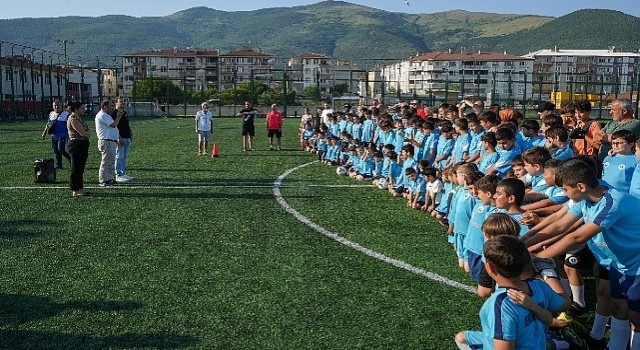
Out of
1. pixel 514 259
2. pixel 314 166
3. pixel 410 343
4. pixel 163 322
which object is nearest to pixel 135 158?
pixel 314 166

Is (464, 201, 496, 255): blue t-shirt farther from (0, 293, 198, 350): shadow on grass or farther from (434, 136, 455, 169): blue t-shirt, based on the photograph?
(434, 136, 455, 169): blue t-shirt

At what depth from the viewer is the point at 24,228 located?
9.48 metres

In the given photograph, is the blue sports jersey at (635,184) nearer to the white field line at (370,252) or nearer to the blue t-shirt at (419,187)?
the white field line at (370,252)

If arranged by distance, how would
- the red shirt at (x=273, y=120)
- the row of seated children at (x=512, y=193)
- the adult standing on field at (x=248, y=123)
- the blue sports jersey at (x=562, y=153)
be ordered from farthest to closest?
the red shirt at (x=273, y=120)
the adult standing on field at (x=248, y=123)
the blue sports jersey at (x=562, y=153)
the row of seated children at (x=512, y=193)

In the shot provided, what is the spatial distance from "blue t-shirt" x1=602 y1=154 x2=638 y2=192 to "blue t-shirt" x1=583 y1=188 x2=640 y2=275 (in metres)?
1.95

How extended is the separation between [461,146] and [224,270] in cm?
521

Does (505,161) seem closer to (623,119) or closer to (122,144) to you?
(623,119)

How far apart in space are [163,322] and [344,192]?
766cm

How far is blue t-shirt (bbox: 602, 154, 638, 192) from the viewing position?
6.61 m

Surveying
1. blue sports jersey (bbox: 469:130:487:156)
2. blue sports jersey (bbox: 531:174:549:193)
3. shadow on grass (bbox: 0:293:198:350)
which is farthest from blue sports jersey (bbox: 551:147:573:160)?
shadow on grass (bbox: 0:293:198:350)

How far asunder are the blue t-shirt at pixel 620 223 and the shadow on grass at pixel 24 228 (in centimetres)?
752

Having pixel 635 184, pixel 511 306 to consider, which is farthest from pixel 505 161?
pixel 511 306

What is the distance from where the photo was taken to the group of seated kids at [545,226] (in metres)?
3.56

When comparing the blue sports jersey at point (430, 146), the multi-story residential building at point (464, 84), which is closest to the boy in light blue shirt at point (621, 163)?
the blue sports jersey at point (430, 146)
